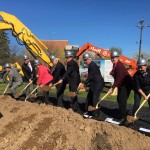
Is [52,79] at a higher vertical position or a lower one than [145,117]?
higher

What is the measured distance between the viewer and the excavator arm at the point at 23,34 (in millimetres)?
15609

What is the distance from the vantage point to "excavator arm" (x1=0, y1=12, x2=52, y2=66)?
51.2 ft

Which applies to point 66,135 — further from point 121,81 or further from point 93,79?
point 93,79

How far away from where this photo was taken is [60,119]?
7633 mm

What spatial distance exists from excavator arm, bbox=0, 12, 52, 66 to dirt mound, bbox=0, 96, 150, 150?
818 centimetres

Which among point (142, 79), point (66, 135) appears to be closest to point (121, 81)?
point (142, 79)

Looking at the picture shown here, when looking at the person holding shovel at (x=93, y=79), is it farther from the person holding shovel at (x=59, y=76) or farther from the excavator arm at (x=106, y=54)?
the excavator arm at (x=106, y=54)

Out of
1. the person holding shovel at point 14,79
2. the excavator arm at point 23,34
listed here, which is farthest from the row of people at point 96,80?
the excavator arm at point 23,34

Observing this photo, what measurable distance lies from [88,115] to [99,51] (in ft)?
31.8

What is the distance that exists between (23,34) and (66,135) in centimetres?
981

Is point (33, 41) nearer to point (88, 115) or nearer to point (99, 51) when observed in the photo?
point (99, 51)

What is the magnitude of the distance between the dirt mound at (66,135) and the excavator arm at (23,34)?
8.18 meters

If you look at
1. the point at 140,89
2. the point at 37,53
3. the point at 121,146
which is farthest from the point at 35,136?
the point at 37,53

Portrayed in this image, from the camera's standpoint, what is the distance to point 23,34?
15.9 meters
